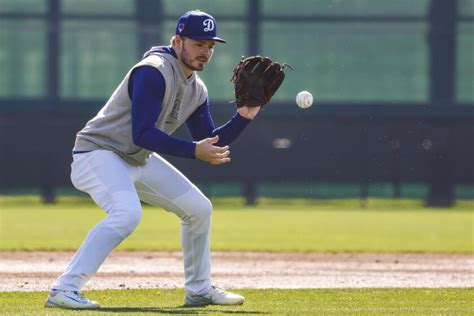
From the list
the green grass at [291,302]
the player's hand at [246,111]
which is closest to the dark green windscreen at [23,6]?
the green grass at [291,302]

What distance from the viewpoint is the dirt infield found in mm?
8150

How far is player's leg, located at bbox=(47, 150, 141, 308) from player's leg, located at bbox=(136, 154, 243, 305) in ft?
0.58

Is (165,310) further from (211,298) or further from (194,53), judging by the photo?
(194,53)

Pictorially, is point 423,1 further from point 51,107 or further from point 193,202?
point 193,202

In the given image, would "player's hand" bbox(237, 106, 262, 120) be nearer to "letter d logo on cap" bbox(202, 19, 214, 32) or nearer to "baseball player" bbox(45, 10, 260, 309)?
"baseball player" bbox(45, 10, 260, 309)

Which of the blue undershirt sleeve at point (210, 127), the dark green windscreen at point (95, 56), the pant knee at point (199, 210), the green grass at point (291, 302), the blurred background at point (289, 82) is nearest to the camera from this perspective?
the green grass at point (291, 302)

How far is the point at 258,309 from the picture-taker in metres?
6.25

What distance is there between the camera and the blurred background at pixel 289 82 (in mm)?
22344

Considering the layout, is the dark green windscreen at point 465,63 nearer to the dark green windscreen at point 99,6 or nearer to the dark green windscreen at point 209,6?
the dark green windscreen at point 209,6

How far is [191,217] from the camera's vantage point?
21.5 ft

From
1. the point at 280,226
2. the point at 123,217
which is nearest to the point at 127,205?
the point at 123,217

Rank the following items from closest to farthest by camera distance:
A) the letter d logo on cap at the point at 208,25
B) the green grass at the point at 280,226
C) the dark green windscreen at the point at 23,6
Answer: the letter d logo on cap at the point at 208,25 → the green grass at the point at 280,226 → the dark green windscreen at the point at 23,6

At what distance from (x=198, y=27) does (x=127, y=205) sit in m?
0.99

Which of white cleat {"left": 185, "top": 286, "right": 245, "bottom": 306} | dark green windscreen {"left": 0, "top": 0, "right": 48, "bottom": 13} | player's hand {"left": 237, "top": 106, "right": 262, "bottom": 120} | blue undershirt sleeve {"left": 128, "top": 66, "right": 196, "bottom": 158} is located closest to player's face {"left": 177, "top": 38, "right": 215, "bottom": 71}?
blue undershirt sleeve {"left": 128, "top": 66, "right": 196, "bottom": 158}
